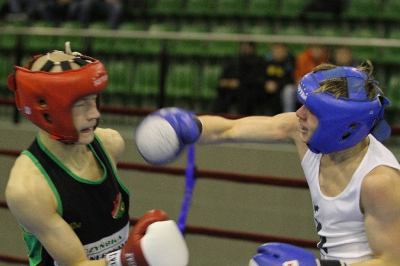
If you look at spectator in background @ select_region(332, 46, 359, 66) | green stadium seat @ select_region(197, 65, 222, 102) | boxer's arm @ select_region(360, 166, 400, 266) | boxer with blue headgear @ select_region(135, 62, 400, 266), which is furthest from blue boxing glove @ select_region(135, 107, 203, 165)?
green stadium seat @ select_region(197, 65, 222, 102)

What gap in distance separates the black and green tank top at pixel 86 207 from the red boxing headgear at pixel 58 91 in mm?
117

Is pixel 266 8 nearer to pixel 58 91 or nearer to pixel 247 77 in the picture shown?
pixel 247 77

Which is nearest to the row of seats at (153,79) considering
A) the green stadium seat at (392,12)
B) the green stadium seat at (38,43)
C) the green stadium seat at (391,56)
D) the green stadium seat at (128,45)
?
the green stadium seat at (128,45)

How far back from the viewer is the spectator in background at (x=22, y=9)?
857cm

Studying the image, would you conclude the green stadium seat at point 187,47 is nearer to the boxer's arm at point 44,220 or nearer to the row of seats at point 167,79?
the row of seats at point 167,79

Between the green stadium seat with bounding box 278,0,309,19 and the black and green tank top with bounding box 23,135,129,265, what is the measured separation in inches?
220

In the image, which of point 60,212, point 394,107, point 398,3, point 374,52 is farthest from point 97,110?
point 398,3

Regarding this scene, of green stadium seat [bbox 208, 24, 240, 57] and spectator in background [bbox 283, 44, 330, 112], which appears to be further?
green stadium seat [bbox 208, 24, 240, 57]

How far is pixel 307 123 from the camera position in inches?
89.0

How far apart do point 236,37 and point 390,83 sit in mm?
1763

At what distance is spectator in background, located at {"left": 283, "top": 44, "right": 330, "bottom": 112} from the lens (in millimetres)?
5312

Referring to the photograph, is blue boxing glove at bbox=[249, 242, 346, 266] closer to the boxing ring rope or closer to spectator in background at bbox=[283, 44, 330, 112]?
the boxing ring rope

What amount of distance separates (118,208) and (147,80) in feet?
14.8

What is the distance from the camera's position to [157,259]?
2.05 metres
